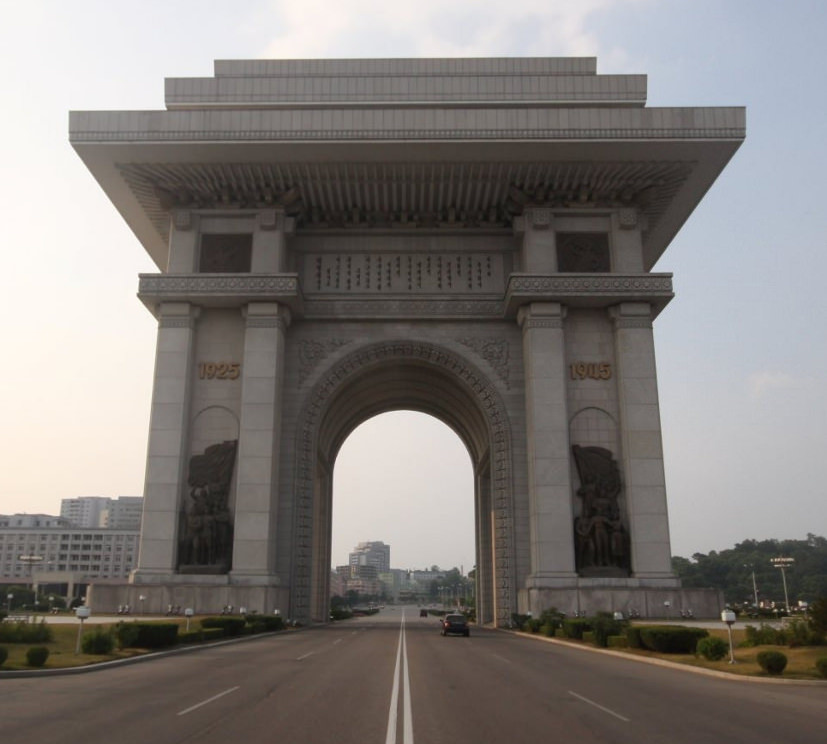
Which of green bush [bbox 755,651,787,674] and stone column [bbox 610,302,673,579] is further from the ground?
stone column [bbox 610,302,673,579]

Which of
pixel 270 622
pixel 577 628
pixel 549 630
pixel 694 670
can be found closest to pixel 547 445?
pixel 549 630

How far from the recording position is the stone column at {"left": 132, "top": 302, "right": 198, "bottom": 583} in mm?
32719

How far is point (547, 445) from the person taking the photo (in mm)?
33656

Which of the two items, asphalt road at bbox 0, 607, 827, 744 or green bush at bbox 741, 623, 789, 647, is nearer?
asphalt road at bbox 0, 607, 827, 744

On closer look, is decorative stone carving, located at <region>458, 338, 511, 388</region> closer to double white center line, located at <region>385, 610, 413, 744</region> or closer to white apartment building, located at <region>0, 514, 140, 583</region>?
double white center line, located at <region>385, 610, 413, 744</region>

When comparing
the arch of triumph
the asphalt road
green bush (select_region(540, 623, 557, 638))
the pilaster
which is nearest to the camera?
the asphalt road

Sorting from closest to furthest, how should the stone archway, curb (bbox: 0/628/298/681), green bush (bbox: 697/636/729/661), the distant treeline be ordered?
1. curb (bbox: 0/628/298/681)
2. green bush (bbox: 697/636/729/661)
3. the stone archway
4. the distant treeline

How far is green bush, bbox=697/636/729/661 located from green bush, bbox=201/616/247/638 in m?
15.3

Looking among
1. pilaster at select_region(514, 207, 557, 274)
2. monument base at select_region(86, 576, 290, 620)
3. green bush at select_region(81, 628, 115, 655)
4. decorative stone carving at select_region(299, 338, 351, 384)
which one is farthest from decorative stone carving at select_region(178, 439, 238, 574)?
pilaster at select_region(514, 207, 557, 274)

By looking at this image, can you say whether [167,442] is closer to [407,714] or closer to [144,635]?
[144,635]

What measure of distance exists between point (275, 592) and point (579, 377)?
16.7 metres

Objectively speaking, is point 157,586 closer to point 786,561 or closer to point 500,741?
point 500,741

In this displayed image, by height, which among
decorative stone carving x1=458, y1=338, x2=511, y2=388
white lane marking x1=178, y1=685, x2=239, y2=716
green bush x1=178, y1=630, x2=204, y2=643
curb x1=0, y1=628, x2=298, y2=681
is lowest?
curb x1=0, y1=628, x2=298, y2=681

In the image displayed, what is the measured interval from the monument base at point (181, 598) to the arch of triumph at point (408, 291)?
120 millimetres
